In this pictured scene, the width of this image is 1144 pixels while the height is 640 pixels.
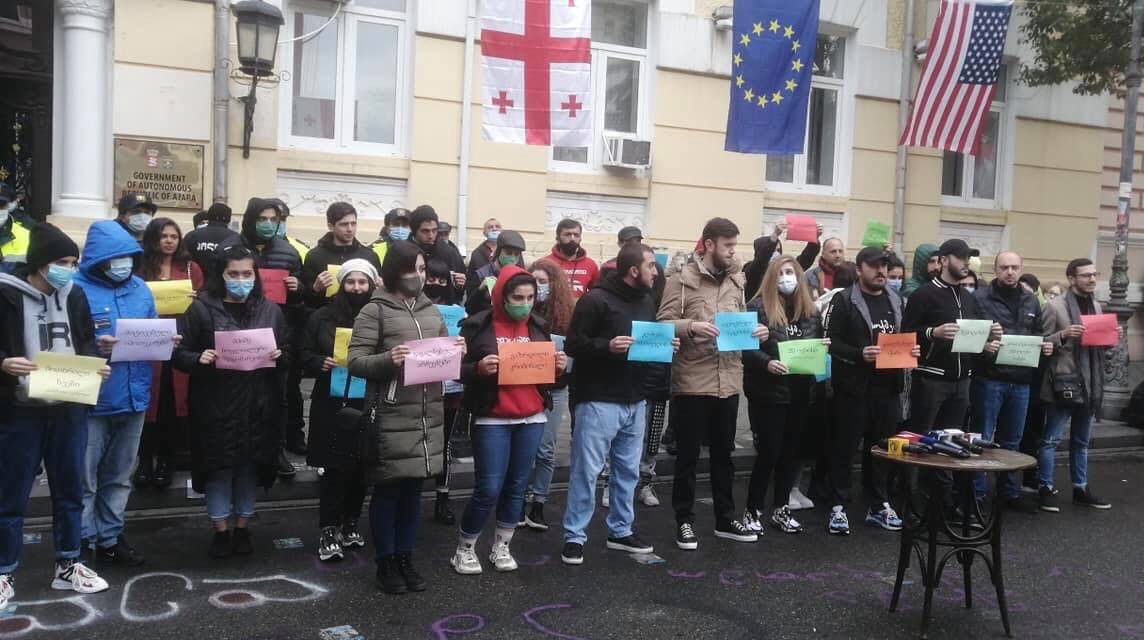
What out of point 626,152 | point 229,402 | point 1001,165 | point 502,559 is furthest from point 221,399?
point 1001,165

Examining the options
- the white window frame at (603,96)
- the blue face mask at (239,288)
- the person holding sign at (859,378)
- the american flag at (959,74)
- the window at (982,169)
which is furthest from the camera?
the window at (982,169)

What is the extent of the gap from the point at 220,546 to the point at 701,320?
319 centimetres

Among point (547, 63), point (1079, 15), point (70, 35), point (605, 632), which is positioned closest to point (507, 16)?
point (547, 63)

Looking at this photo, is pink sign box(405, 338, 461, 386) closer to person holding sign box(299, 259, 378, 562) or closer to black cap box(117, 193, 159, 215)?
person holding sign box(299, 259, 378, 562)

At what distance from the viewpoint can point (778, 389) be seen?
6.75m

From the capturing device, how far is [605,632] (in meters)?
5.01

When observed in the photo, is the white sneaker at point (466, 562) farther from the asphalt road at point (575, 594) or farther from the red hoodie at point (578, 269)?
the red hoodie at point (578, 269)

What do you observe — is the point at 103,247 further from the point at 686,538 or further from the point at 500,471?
the point at 686,538

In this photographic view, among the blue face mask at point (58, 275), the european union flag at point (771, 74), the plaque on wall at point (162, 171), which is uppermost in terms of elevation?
the european union flag at point (771, 74)

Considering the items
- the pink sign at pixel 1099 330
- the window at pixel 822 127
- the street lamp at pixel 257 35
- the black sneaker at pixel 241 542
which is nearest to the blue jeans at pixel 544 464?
the black sneaker at pixel 241 542

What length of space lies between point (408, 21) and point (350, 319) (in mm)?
6378

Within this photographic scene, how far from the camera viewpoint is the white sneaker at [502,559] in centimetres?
589

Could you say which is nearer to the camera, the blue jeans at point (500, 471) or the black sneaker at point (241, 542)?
the blue jeans at point (500, 471)

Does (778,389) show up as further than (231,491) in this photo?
Yes
